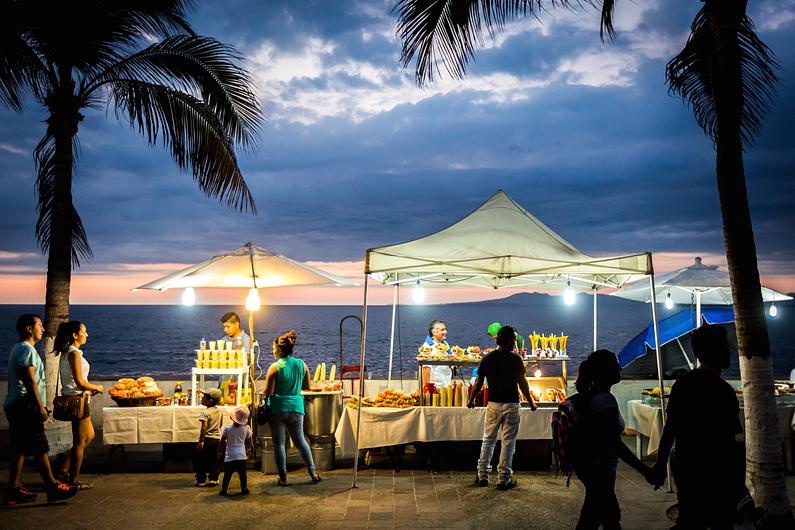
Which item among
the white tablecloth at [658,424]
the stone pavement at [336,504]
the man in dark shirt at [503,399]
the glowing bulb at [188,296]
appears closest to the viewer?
the stone pavement at [336,504]

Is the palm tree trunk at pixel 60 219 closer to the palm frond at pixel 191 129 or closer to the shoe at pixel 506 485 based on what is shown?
the palm frond at pixel 191 129

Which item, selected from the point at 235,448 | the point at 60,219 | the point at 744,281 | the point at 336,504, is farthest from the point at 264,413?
the point at 744,281

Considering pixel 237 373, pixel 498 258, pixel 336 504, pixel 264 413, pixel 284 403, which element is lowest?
pixel 336 504

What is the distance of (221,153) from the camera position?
10.4 m

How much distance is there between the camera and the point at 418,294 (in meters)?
11.6

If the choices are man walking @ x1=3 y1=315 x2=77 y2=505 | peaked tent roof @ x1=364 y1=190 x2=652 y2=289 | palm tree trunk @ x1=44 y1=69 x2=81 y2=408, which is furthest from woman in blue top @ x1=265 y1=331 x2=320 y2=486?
palm tree trunk @ x1=44 y1=69 x2=81 y2=408

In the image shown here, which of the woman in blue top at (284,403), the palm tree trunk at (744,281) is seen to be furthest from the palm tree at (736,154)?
the woman in blue top at (284,403)

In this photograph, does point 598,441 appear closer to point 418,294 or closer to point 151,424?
point 151,424

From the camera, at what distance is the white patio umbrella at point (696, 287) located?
38.0 ft

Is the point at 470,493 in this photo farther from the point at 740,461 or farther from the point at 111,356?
the point at 111,356

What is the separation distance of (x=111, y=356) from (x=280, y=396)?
72.6 metres

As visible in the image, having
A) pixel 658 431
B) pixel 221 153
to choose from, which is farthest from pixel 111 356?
pixel 658 431

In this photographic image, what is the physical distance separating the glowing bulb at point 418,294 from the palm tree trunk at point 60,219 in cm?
537

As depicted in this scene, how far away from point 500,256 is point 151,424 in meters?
4.91
